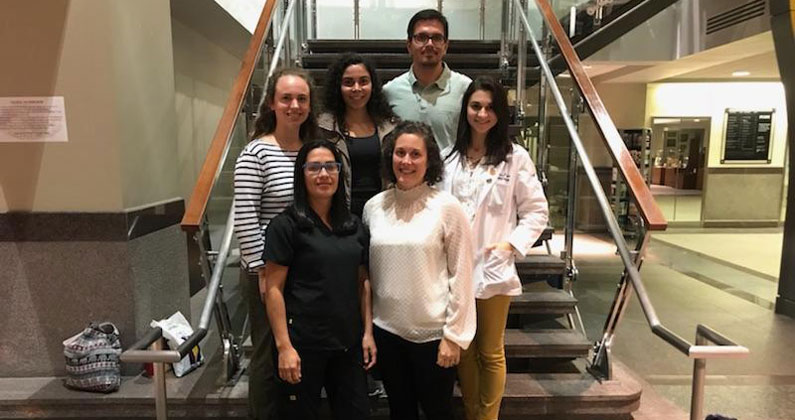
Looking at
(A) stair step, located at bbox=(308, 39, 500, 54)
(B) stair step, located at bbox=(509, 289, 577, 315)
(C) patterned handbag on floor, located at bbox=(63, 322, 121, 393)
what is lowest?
(C) patterned handbag on floor, located at bbox=(63, 322, 121, 393)

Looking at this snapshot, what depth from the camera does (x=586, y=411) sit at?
2479 millimetres

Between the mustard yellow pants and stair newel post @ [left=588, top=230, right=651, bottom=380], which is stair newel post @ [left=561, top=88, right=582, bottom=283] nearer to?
stair newel post @ [left=588, top=230, right=651, bottom=380]

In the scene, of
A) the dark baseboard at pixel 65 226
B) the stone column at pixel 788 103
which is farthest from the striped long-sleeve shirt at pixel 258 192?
the stone column at pixel 788 103

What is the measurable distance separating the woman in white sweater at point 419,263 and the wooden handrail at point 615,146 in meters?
0.96

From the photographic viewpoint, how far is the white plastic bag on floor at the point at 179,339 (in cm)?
267

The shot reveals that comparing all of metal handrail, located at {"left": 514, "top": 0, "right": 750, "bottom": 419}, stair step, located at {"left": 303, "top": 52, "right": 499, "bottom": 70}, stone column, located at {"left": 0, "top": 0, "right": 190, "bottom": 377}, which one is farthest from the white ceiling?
stone column, located at {"left": 0, "top": 0, "right": 190, "bottom": 377}

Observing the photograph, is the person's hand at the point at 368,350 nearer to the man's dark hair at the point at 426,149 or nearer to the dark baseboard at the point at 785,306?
the man's dark hair at the point at 426,149

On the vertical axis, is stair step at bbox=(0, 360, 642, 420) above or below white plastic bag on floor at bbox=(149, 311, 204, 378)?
below

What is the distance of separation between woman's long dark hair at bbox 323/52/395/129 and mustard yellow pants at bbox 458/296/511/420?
885 mm

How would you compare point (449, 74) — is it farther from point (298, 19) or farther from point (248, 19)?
point (248, 19)

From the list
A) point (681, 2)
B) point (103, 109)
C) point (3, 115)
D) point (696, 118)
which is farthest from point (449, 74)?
point (696, 118)

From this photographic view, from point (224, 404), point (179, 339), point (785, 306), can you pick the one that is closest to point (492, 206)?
point (224, 404)

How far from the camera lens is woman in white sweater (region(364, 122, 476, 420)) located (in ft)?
5.91

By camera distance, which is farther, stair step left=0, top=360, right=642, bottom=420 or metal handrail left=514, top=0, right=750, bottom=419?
stair step left=0, top=360, right=642, bottom=420
